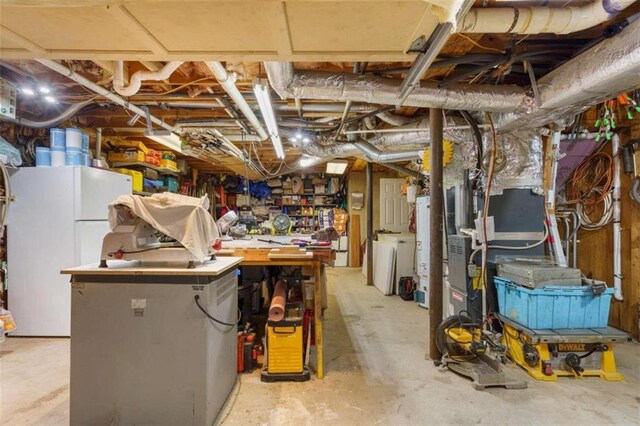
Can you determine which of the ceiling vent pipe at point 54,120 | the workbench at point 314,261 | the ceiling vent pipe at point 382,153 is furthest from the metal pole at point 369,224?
the ceiling vent pipe at point 54,120

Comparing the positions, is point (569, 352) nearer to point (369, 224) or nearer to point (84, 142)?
point (369, 224)

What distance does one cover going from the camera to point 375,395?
2.29 metres

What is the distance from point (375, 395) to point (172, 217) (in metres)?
1.89

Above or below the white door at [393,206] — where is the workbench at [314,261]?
below

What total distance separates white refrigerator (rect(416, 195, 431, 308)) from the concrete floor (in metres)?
1.55

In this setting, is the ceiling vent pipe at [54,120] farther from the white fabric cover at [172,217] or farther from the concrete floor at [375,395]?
the concrete floor at [375,395]

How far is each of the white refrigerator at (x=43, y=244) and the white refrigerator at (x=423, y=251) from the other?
424 centimetres

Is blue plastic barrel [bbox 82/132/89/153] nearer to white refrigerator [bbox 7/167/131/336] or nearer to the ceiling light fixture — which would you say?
white refrigerator [bbox 7/167/131/336]

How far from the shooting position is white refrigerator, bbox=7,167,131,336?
3.33 m

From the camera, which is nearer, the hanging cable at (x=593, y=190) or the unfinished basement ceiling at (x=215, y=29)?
the unfinished basement ceiling at (x=215, y=29)

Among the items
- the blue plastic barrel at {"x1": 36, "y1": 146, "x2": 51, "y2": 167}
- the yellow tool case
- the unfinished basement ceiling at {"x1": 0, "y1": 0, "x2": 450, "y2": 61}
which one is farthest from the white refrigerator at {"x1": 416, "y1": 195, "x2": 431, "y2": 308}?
the blue plastic barrel at {"x1": 36, "y1": 146, "x2": 51, "y2": 167}

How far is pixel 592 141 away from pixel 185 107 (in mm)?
4573

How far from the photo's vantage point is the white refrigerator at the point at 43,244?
10.9ft

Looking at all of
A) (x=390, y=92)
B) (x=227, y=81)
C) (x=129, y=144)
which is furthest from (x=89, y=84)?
(x=390, y=92)
